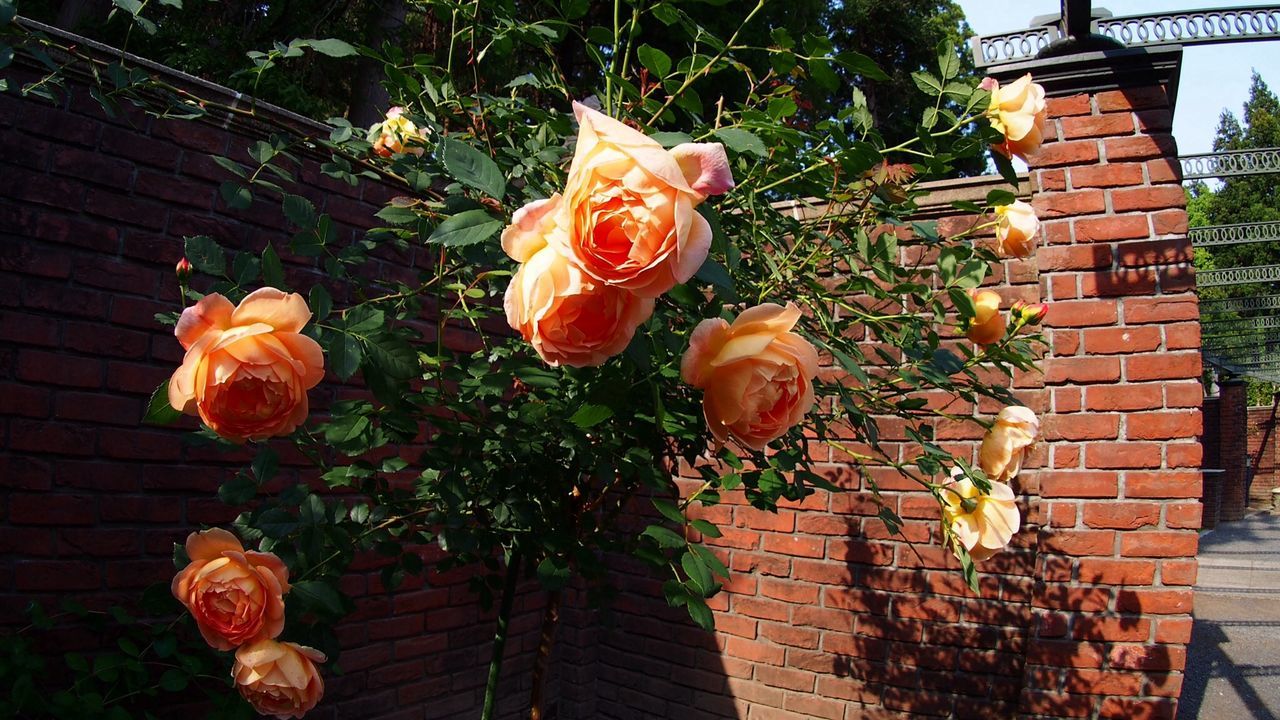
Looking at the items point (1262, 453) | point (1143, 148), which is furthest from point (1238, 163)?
point (1262, 453)

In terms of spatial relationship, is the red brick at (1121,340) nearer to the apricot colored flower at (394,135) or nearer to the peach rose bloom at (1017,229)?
the peach rose bloom at (1017,229)

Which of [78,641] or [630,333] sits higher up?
[630,333]

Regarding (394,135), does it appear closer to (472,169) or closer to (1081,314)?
(472,169)

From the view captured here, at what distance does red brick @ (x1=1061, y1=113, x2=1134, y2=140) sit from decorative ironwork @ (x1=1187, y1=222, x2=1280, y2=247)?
362 centimetres

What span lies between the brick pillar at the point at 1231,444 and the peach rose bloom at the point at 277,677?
1698 centimetres

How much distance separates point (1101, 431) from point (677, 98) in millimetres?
1825

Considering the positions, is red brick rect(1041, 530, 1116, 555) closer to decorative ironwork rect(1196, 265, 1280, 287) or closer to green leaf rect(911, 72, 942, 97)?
green leaf rect(911, 72, 942, 97)

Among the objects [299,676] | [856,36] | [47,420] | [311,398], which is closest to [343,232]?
[311,398]

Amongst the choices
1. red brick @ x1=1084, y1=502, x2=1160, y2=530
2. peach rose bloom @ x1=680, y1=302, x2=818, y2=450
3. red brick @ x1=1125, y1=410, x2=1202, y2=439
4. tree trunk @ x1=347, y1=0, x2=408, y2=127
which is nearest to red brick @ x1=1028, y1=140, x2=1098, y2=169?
red brick @ x1=1125, y1=410, x2=1202, y2=439

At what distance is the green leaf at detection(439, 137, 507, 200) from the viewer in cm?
110

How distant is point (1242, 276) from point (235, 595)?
24.7 ft

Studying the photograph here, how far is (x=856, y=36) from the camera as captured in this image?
44.4ft

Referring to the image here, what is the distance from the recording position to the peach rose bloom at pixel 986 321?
172 centimetres

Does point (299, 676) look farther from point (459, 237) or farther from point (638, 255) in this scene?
point (638, 255)
